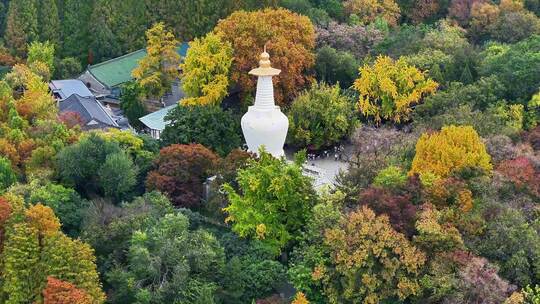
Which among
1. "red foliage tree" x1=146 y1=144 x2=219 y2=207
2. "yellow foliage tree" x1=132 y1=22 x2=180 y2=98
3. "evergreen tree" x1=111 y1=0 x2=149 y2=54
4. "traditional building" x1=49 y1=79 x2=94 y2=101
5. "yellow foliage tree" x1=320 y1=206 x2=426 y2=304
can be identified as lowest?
"traditional building" x1=49 y1=79 x2=94 y2=101

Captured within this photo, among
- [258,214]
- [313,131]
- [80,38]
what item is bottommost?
[80,38]

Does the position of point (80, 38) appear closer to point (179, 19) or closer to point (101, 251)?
point (179, 19)

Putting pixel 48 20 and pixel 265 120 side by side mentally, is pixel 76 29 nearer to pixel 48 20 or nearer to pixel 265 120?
pixel 48 20

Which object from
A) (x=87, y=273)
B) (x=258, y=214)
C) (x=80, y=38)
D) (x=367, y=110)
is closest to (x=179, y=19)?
(x=80, y=38)

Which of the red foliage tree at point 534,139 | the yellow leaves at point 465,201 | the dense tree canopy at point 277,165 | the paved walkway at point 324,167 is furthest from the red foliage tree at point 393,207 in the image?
the red foliage tree at point 534,139

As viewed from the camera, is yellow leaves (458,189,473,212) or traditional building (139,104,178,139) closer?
yellow leaves (458,189,473,212)

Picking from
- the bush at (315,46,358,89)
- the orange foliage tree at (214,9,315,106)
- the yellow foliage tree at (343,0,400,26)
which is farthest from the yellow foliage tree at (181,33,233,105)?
the yellow foliage tree at (343,0,400,26)

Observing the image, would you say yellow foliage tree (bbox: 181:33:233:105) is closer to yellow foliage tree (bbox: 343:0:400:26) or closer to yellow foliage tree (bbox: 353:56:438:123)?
yellow foliage tree (bbox: 353:56:438:123)
